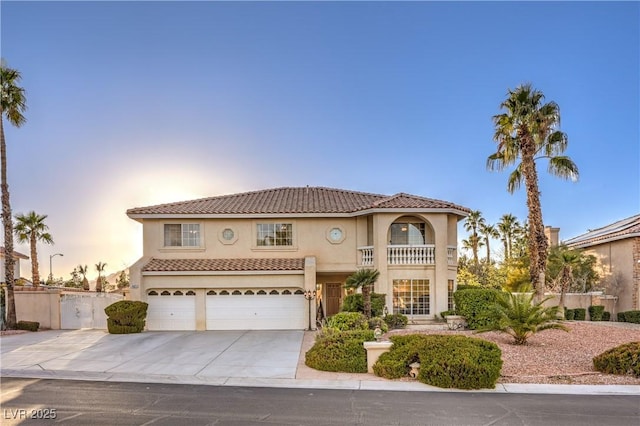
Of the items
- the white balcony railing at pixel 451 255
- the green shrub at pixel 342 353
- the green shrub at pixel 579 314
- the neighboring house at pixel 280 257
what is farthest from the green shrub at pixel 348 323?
the green shrub at pixel 579 314

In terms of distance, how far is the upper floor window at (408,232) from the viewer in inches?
909

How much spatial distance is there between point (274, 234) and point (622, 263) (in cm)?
2050

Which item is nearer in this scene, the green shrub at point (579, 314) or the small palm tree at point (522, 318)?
the small palm tree at point (522, 318)

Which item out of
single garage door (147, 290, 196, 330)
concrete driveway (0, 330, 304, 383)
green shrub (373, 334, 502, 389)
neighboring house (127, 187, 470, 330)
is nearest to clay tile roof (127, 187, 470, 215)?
neighboring house (127, 187, 470, 330)

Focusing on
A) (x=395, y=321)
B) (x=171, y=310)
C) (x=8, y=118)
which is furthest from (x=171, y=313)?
(x=8, y=118)

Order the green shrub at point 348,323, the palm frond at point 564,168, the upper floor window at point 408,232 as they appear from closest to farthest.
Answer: the green shrub at point 348,323 → the palm frond at point 564,168 → the upper floor window at point 408,232

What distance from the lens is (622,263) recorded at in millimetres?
24391

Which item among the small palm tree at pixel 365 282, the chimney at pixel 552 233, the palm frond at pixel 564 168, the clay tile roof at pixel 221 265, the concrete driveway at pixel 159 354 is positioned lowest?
the concrete driveway at pixel 159 354

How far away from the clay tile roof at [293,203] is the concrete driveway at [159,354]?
658 cm

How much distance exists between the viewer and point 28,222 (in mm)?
34875

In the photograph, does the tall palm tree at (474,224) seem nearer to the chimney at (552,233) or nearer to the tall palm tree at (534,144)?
the chimney at (552,233)

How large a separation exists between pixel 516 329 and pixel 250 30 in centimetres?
1661

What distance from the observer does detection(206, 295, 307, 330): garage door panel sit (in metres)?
21.9

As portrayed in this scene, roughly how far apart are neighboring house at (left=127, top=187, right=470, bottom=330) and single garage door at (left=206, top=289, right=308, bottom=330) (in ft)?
0.17
